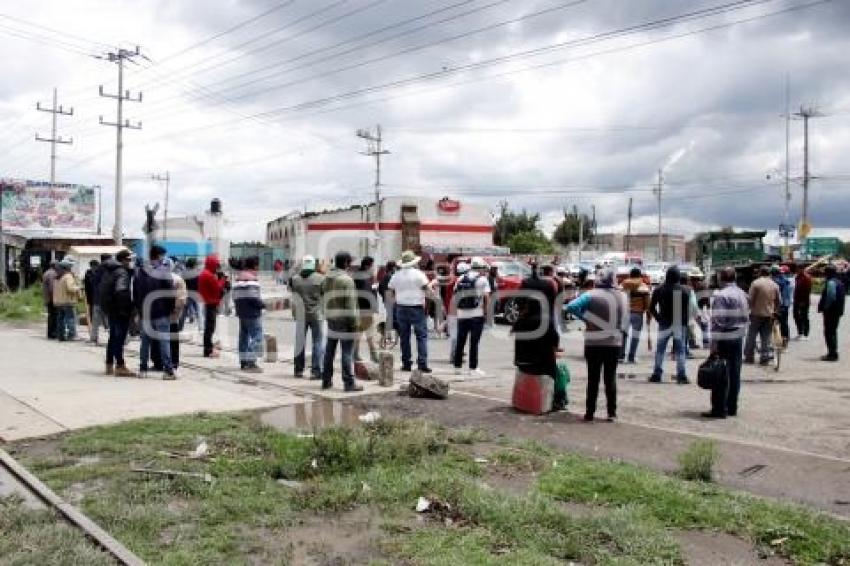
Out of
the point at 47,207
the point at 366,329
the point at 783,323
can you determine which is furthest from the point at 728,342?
the point at 47,207

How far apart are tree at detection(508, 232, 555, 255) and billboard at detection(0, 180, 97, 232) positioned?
125 feet

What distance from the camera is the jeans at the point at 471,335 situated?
12648 mm

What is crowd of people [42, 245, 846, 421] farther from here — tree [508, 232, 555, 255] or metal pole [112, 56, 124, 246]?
tree [508, 232, 555, 255]

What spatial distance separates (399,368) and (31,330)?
40.4ft

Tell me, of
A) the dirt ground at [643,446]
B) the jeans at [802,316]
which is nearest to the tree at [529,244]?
the jeans at [802,316]

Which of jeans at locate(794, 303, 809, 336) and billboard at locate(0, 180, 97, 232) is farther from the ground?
billboard at locate(0, 180, 97, 232)

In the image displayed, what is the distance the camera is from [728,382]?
31.2 feet

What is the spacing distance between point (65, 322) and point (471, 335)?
984 cm

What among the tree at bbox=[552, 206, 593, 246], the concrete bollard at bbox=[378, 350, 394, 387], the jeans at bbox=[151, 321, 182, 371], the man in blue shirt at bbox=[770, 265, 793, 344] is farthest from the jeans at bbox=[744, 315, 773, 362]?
the tree at bbox=[552, 206, 593, 246]

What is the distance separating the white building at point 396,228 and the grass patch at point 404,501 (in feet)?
155

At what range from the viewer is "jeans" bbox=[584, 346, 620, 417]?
9.12 m

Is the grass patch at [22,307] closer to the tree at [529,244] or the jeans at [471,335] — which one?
the jeans at [471,335]

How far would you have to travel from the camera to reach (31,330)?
69.7ft

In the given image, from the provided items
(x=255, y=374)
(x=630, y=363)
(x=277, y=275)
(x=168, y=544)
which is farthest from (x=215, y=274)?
(x=277, y=275)
